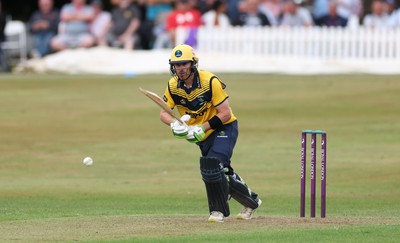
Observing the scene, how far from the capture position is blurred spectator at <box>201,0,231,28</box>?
104 feet

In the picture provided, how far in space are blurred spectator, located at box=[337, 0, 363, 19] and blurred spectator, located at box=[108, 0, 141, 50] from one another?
591 centimetres

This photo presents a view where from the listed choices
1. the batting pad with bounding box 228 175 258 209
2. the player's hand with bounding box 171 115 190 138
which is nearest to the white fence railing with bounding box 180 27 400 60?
the batting pad with bounding box 228 175 258 209

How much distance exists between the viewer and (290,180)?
61.5ft

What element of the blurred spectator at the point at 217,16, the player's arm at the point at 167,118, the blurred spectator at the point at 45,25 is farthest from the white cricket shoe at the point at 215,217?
the blurred spectator at the point at 45,25

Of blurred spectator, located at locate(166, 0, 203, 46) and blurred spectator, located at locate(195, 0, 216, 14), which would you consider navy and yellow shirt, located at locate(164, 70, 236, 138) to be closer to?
blurred spectator, located at locate(166, 0, 203, 46)

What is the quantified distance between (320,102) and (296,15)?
4.56 meters

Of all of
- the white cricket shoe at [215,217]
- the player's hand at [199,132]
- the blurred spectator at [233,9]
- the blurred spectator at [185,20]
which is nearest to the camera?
the player's hand at [199,132]

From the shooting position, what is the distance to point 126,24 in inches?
1291

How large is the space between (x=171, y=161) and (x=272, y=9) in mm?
12452

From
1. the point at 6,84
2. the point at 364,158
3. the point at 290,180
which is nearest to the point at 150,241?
the point at 290,180

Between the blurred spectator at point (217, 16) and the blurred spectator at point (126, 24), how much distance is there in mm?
2074

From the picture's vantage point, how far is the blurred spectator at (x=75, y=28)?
1304 inches

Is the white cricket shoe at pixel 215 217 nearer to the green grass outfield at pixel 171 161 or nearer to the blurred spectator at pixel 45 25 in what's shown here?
the green grass outfield at pixel 171 161

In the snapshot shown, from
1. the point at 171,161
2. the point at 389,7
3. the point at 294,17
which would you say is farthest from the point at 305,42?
the point at 171,161
